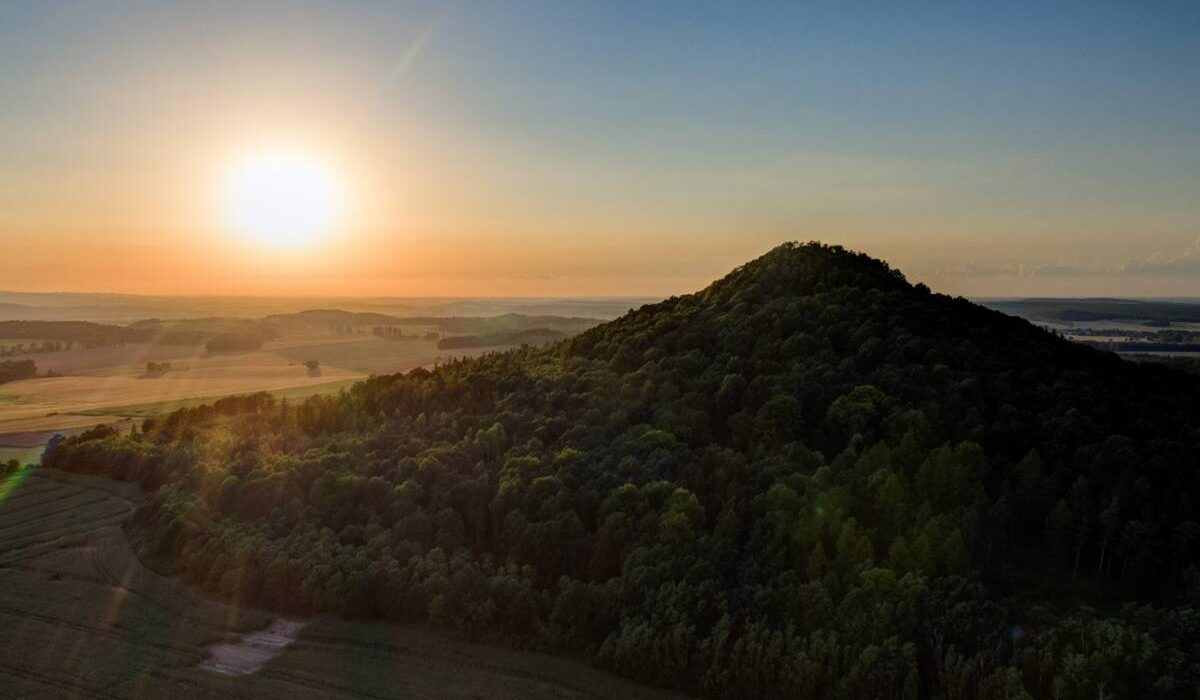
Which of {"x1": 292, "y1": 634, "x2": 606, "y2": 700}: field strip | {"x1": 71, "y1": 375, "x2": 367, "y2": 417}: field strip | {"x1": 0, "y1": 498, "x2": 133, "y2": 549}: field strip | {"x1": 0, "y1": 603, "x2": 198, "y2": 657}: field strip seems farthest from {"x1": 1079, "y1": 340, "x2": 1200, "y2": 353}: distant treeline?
{"x1": 0, "y1": 603, "x2": 198, "y2": 657}: field strip

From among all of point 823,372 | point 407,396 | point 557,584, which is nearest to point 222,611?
point 557,584

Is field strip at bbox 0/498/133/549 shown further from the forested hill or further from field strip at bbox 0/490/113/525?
the forested hill

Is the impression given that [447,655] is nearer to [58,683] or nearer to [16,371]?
[58,683]

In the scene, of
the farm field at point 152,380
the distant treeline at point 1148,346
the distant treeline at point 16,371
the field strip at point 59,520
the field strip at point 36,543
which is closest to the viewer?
the field strip at point 36,543

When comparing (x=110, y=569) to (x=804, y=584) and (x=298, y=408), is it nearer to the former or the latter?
(x=298, y=408)

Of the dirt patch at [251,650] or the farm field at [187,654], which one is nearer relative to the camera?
the farm field at [187,654]

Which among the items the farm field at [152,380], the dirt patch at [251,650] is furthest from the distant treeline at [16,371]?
the dirt patch at [251,650]

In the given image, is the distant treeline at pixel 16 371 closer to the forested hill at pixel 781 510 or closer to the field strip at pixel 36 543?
the forested hill at pixel 781 510

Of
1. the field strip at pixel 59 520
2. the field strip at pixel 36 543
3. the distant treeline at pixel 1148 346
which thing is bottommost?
the field strip at pixel 36 543
